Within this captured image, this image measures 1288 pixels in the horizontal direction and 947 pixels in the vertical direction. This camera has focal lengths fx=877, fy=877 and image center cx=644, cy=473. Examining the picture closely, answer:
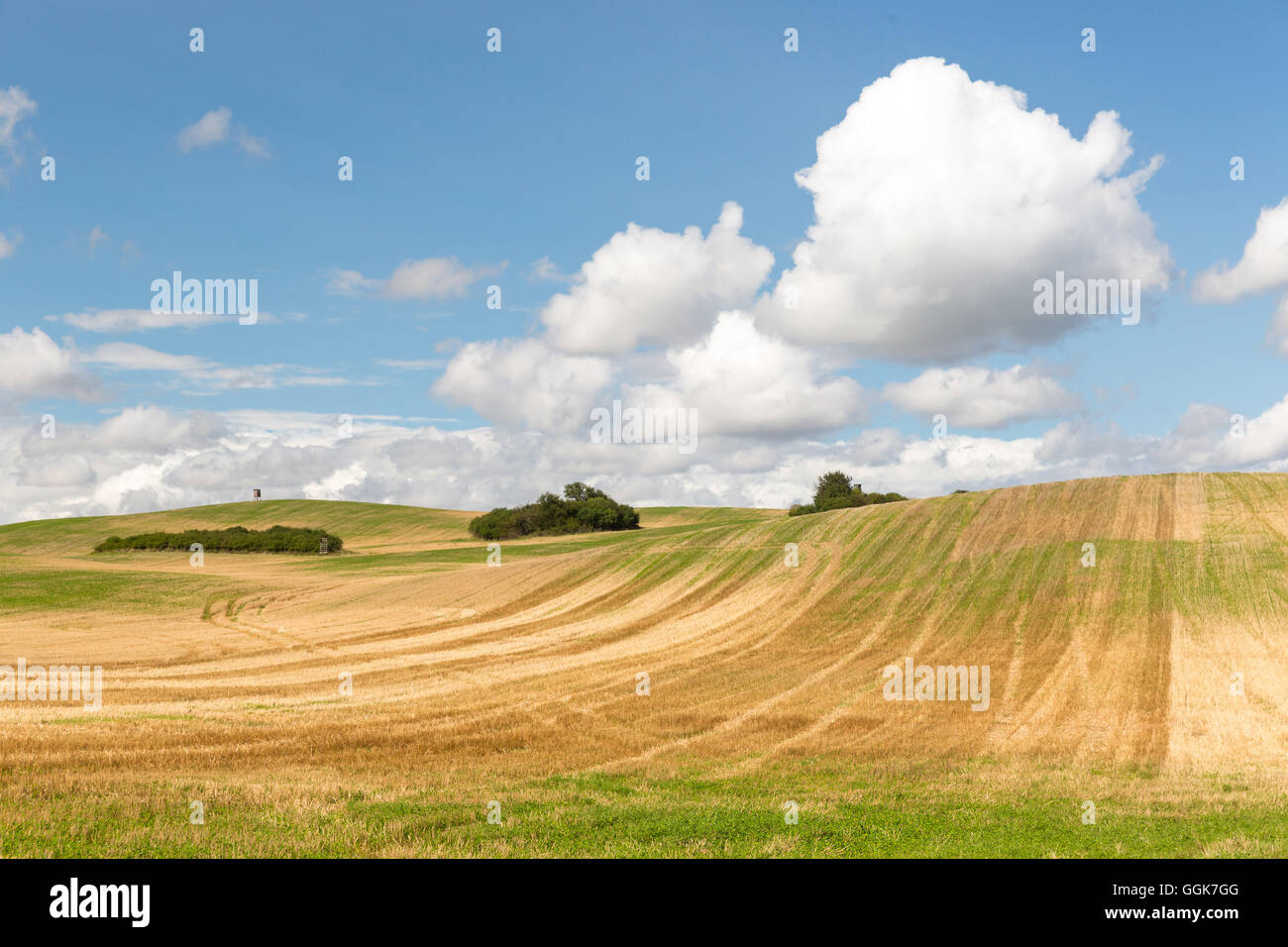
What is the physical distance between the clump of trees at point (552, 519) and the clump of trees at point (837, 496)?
2437cm

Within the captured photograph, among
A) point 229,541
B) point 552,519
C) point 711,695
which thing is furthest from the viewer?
point 552,519

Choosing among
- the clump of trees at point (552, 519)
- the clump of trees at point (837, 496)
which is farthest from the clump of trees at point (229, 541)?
the clump of trees at point (837, 496)

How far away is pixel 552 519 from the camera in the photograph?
121 meters

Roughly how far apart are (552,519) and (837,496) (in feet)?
126

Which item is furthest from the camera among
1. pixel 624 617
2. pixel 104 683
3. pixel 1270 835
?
pixel 624 617

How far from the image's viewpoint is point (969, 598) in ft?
151

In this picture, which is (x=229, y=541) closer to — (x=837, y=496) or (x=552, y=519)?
(x=552, y=519)

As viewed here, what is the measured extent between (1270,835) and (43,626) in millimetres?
57552

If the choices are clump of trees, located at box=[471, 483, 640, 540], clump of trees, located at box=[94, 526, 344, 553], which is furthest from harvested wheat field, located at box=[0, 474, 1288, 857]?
clump of trees, located at box=[471, 483, 640, 540]

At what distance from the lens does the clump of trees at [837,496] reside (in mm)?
108750

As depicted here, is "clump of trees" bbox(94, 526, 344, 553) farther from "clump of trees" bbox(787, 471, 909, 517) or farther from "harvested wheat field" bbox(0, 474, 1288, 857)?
"clump of trees" bbox(787, 471, 909, 517)

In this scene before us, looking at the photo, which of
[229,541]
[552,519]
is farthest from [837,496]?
[229,541]
